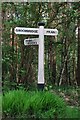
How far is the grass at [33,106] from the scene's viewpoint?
399 cm

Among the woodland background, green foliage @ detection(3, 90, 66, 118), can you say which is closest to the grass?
green foliage @ detection(3, 90, 66, 118)

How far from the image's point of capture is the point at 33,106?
4023 millimetres

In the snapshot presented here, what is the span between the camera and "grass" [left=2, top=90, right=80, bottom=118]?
399cm

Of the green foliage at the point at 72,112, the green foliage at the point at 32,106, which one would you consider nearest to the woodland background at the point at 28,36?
the green foliage at the point at 72,112

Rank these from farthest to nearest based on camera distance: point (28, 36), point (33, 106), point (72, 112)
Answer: point (28, 36), point (72, 112), point (33, 106)

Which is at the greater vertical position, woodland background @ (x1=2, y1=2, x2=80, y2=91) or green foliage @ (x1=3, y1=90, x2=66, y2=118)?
woodland background @ (x1=2, y1=2, x2=80, y2=91)

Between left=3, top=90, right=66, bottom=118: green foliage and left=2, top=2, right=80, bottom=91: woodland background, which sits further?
left=2, top=2, right=80, bottom=91: woodland background

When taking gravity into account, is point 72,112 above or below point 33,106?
below

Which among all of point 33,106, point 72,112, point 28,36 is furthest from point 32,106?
point 28,36

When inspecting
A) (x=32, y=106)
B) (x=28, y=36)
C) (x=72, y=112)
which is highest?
(x=28, y=36)

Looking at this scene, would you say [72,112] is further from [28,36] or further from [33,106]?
[28,36]

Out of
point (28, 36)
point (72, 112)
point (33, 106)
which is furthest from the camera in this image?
point (28, 36)

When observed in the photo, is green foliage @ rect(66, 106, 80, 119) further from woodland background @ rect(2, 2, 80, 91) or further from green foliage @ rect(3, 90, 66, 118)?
woodland background @ rect(2, 2, 80, 91)

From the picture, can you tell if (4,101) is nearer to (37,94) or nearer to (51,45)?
(37,94)
